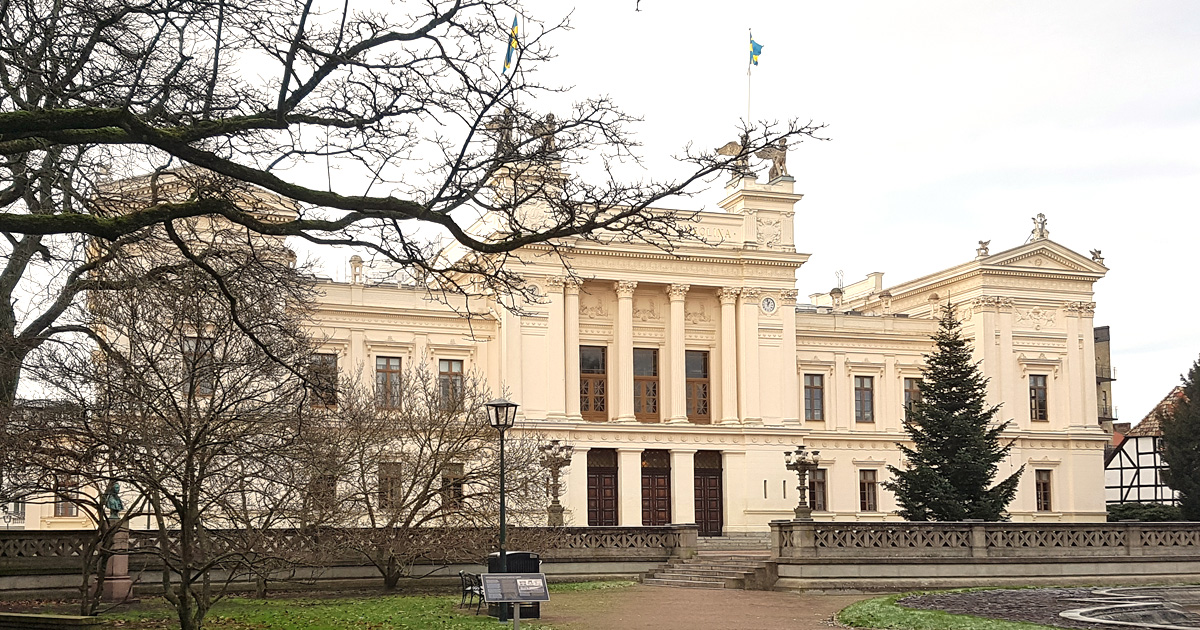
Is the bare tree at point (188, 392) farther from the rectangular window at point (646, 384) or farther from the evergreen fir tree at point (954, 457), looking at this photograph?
the rectangular window at point (646, 384)

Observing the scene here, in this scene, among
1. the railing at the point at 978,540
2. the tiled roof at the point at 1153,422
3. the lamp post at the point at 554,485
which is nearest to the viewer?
the railing at the point at 978,540

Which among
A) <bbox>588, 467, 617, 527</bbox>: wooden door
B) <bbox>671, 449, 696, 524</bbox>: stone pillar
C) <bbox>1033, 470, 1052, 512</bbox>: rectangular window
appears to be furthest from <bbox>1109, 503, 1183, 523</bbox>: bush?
<bbox>588, 467, 617, 527</bbox>: wooden door

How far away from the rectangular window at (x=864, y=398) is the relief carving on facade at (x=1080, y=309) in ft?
30.3

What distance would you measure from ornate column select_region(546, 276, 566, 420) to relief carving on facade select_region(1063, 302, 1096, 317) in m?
22.8

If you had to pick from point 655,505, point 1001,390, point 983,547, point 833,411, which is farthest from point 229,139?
point 1001,390

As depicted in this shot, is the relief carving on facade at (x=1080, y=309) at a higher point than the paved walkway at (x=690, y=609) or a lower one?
higher

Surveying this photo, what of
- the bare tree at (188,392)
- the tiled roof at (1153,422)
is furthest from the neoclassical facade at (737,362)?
the bare tree at (188,392)

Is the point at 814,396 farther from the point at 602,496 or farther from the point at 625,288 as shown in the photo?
the point at 602,496

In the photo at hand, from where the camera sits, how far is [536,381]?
4553cm

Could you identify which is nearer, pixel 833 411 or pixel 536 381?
pixel 536 381

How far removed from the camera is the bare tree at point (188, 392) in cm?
1534

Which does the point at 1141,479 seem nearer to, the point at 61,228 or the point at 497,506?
the point at 497,506

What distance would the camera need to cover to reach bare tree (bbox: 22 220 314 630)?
1534 cm

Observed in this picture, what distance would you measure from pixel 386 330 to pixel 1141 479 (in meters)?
35.9
